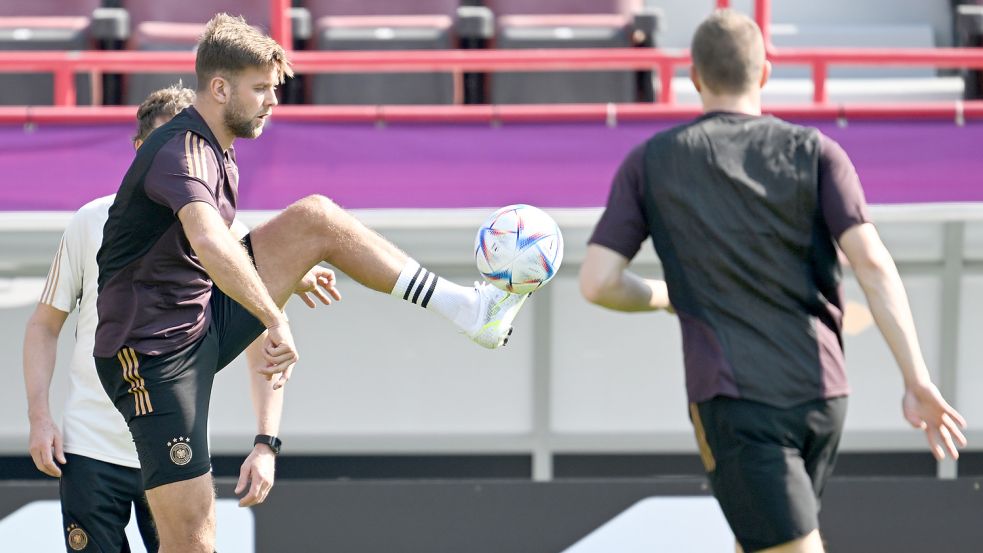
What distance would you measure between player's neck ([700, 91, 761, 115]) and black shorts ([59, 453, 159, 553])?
2.04 m

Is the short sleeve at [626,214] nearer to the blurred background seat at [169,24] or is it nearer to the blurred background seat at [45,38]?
the blurred background seat at [169,24]

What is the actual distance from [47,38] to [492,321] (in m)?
3.67

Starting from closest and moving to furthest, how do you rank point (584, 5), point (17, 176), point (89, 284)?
point (89, 284) → point (17, 176) → point (584, 5)

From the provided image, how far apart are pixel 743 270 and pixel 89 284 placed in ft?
6.53

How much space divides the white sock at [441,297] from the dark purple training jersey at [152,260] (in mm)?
558

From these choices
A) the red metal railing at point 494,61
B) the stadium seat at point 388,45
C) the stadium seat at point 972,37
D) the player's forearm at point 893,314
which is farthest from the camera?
the stadium seat at point 972,37

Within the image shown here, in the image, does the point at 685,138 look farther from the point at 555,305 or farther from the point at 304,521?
the point at 304,521

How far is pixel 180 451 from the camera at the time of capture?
3439 millimetres

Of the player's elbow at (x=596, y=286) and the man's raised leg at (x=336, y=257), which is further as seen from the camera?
the man's raised leg at (x=336, y=257)

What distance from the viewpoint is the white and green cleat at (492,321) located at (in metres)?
3.79

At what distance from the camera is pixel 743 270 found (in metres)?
2.96

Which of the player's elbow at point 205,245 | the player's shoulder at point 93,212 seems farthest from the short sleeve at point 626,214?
the player's shoulder at point 93,212

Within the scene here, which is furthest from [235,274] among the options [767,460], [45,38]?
[45,38]

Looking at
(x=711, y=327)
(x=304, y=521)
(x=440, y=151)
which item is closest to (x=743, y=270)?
(x=711, y=327)
